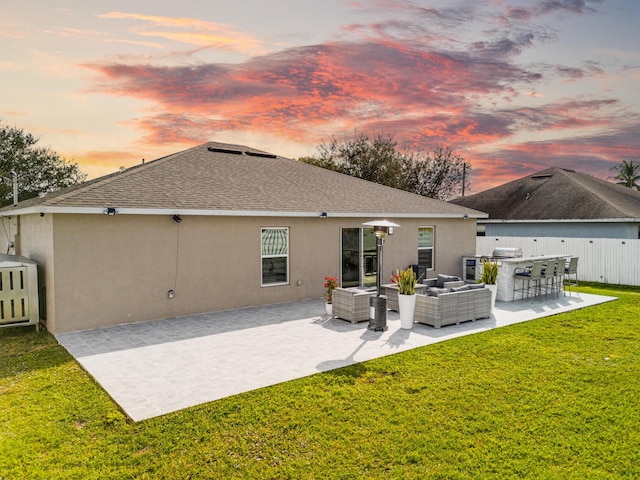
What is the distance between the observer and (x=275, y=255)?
38.3 ft

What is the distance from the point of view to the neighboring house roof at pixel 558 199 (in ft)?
67.0

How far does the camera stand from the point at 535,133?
21.0 m

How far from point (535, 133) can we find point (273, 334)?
18.6m

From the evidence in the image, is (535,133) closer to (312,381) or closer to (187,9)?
(187,9)

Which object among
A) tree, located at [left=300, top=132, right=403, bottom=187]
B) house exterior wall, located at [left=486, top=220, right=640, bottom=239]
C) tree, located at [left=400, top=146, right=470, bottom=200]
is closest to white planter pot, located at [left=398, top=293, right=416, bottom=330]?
house exterior wall, located at [left=486, top=220, right=640, bottom=239]

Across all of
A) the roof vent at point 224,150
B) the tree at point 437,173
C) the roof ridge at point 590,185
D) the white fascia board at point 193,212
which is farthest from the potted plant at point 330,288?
the tree at point 437,173

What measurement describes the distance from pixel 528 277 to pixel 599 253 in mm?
7125

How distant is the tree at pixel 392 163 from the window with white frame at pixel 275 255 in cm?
2712

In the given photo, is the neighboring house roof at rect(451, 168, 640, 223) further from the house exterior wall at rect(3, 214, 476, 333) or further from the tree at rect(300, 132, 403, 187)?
the house exterior wall at rect(3, 214, 476, 333)

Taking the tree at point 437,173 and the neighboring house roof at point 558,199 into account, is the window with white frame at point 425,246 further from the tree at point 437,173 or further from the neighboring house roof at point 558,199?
the tree at point 437,173

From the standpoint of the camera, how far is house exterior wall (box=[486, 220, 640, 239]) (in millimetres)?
19062

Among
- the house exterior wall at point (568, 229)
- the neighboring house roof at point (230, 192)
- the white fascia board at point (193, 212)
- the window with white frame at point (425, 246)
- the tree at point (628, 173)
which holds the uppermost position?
the tree at point (628, 173)

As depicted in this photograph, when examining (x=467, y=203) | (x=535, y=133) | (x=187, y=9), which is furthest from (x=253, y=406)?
(x=467, y=203)

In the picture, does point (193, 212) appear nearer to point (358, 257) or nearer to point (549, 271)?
point (358, 257)
